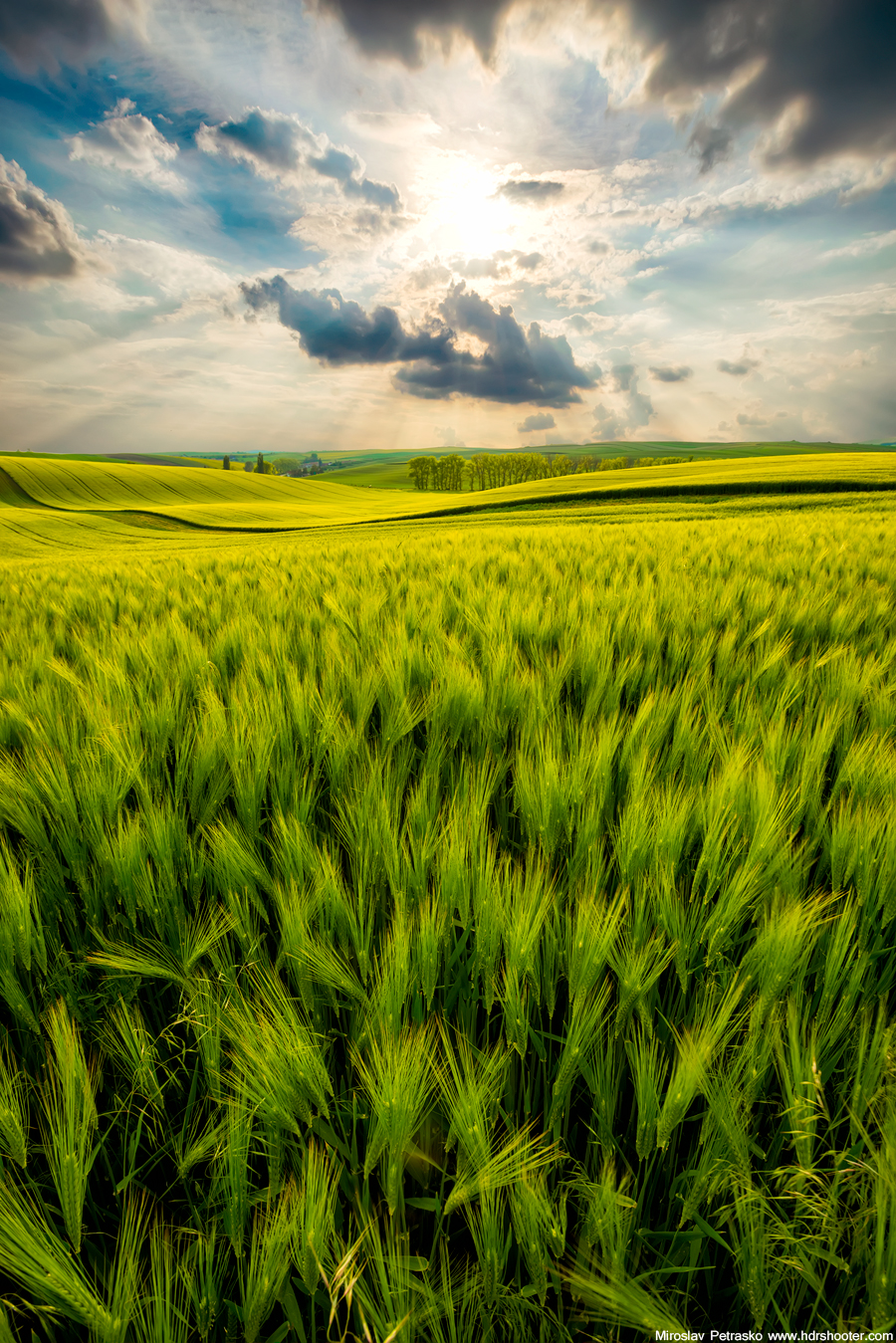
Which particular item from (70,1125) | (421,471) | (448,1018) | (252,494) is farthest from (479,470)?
(70,1125)

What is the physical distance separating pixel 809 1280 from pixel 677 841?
480 millimetres

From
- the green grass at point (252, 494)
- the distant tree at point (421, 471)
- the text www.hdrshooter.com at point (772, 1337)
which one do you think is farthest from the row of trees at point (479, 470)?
the text www.hdrshooter.com at point (772, 1337)

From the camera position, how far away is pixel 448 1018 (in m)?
0.77

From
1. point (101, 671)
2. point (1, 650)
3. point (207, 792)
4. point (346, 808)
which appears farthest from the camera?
point (1, 650)

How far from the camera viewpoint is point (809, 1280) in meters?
0.50

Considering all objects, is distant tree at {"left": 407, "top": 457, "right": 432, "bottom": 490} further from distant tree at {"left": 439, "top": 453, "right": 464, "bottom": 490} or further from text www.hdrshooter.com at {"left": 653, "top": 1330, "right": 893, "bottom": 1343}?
text www.hdrshooter.com at {"left": 653, "top": 1330, "right": 893, "bottom": 1343}

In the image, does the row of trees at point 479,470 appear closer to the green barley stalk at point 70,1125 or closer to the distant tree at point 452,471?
the distant tree at point 452,471

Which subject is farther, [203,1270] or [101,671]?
[101,671]

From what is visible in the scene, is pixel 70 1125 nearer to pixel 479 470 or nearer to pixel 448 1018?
pixel 448 1018

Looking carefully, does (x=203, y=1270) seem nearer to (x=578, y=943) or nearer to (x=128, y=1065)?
(x=128, y=1065)

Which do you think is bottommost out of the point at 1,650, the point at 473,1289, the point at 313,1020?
the point at 473,1289

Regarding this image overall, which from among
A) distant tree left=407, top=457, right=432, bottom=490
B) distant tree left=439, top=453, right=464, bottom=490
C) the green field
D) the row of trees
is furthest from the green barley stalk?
distant tree left=407, top=457, right=432, bottom=490

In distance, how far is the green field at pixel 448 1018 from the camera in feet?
1.70

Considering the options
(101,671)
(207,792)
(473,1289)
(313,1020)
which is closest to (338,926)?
(313,1020)
